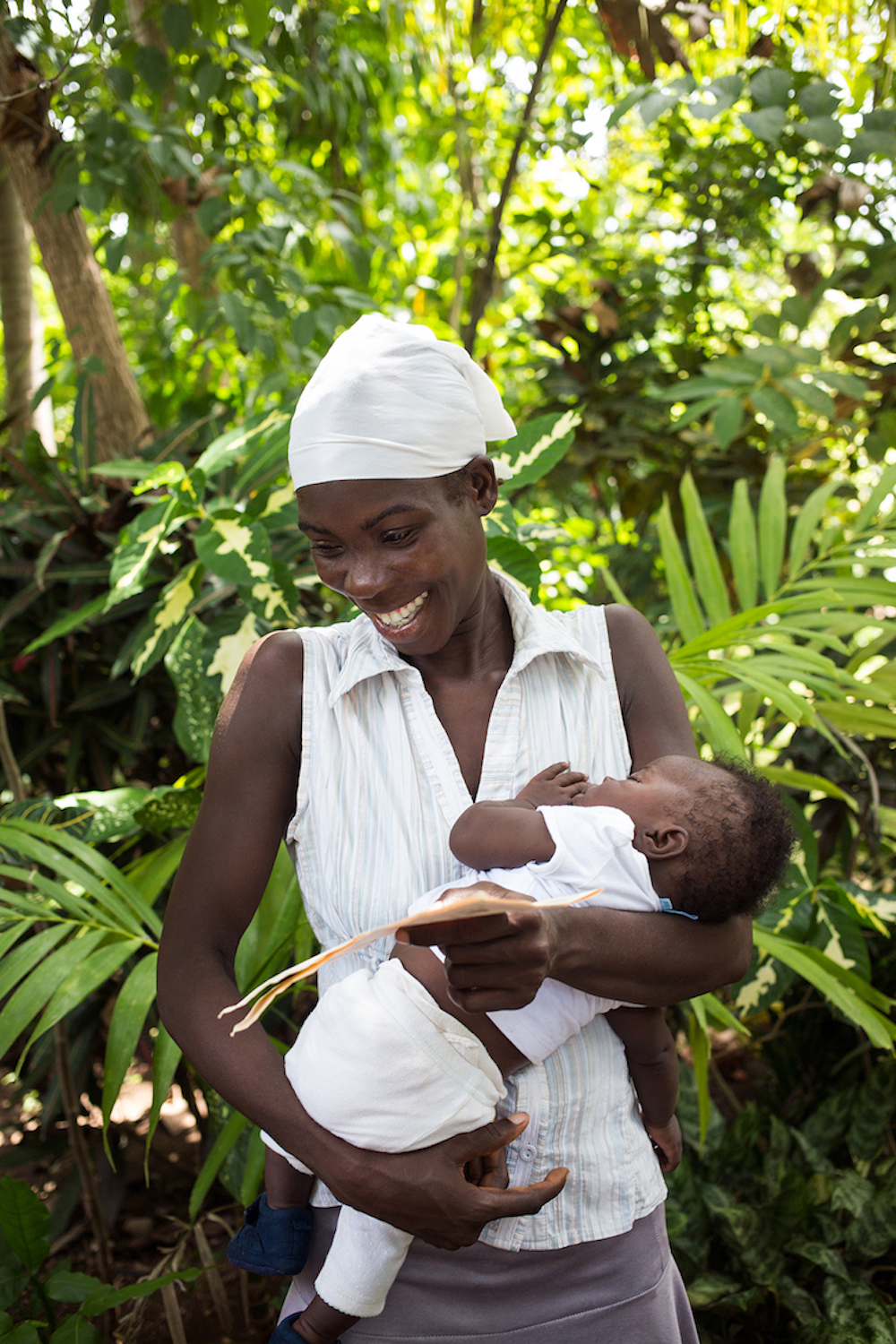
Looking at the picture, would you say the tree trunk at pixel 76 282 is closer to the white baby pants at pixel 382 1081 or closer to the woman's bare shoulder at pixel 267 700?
the woman's bare shoulder at pixel 267 700

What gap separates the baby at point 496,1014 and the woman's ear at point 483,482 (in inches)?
15.0

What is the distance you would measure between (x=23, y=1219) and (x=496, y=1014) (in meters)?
1.10

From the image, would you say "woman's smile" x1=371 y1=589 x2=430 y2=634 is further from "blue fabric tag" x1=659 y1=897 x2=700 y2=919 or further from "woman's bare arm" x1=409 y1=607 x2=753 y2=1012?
"blue fabric tag" x1=659 y1=897 x2=700 y2=919

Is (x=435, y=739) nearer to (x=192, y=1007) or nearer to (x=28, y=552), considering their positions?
(x=192, y=1007)

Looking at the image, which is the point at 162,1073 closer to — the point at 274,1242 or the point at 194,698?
the point at 274,1242

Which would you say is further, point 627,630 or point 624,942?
point 627,630

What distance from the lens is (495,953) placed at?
3.30 ft

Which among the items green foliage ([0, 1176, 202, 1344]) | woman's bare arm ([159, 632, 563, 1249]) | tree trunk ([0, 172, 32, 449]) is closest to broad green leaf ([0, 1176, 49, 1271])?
green foliage ([0, 1176, 202, 1344])

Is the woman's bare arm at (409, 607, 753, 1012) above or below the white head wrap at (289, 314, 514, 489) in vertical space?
below

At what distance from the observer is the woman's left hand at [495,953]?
991 millimetres

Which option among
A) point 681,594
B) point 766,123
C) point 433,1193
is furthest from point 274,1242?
point 766,123

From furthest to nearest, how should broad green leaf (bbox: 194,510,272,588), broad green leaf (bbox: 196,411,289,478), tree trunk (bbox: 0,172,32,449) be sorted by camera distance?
tree trunk (bbox: 0,172,32,449)
broad green leaf (bbox: 196,411,289,478)
broad green leaf (bbox: 194,510,272,588)

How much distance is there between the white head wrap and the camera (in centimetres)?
116

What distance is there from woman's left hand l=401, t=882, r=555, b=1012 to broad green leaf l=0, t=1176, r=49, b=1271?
1126mm
